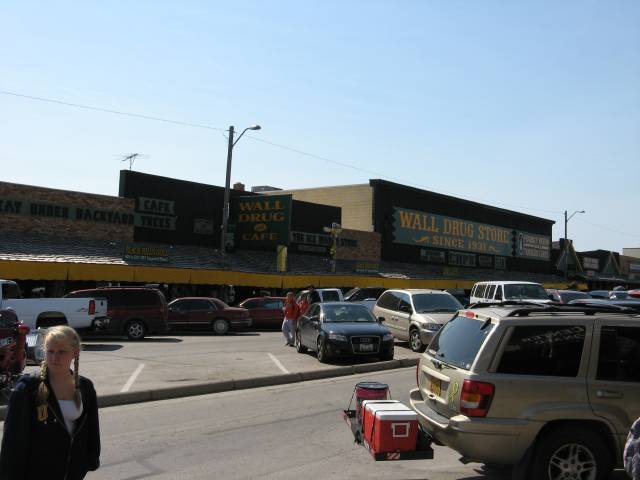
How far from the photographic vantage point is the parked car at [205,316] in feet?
80.0

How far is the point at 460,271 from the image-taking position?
51156mm

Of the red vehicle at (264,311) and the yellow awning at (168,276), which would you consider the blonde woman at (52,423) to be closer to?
the yellow awning at (168,276)

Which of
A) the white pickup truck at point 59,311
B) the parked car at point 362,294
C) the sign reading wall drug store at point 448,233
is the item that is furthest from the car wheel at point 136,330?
the sign reading wall drug store at point 448,233

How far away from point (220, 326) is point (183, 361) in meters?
9.83

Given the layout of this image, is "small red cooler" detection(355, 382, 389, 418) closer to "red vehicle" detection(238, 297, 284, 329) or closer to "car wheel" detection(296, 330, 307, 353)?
"car wheel" detection(296, 330, 307, 353)

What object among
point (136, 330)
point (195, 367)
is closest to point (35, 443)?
point (195, 367)

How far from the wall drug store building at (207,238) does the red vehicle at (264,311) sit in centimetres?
165

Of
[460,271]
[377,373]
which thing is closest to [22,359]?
[377,373]

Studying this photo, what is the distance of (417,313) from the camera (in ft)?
57.3

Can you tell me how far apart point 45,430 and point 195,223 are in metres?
28.9

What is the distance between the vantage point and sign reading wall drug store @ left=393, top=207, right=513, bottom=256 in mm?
46094

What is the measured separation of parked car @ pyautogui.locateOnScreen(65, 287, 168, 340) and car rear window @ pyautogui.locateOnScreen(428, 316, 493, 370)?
54.1 feet

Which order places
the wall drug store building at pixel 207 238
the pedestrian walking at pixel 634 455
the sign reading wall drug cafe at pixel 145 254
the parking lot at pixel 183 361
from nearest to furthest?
1. the pedestrian walking at pixel 634 455
2. the parking lot at pixel 183 361
3. the wall drug store building at pixel 207 238
4. the sign reading wall drug cafe at pixel 145 254

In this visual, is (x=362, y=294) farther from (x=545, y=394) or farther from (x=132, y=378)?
(x=545, y=394)
